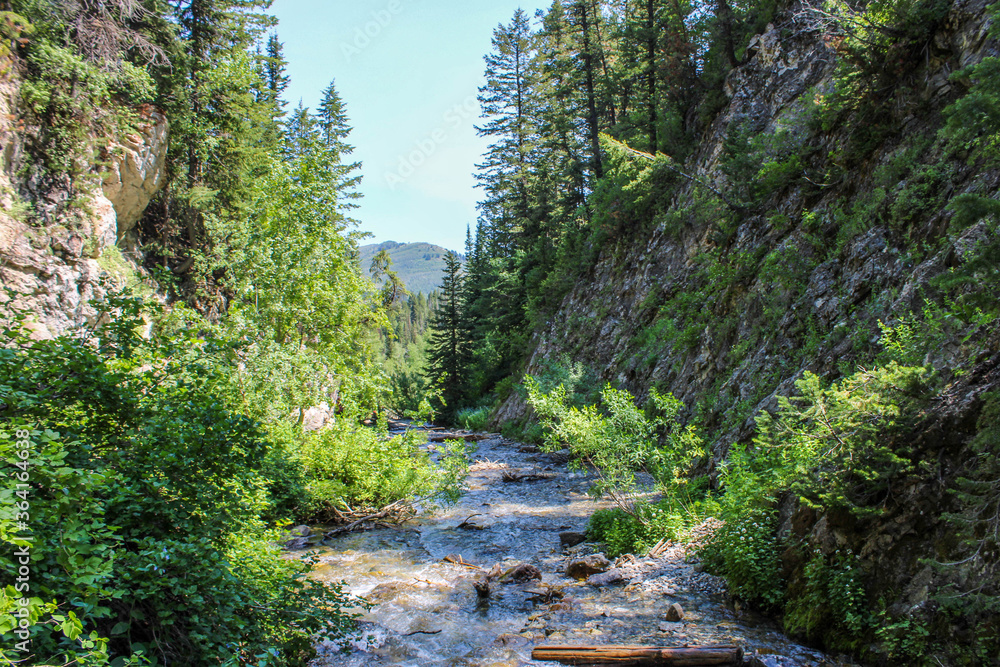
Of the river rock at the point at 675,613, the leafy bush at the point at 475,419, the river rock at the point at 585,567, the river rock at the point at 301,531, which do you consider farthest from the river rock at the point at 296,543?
the leafy bush at the point at 475,419

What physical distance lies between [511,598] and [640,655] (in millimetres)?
2592

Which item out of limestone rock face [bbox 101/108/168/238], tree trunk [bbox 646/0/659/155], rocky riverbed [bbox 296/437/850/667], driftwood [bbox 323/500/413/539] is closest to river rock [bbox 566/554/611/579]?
rocky riverbed [bbox 296/437/850/667]

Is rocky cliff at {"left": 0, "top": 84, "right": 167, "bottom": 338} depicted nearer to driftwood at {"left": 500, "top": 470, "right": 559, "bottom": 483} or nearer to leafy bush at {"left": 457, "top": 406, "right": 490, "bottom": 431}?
driftwood at {"left": 500, "top": 470, "right": 559, "bottom": 483}

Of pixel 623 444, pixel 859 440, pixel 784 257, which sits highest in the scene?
pixel 784 257

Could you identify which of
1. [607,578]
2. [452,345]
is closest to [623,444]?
[607,578]

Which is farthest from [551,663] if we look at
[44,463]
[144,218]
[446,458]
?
[144,218]

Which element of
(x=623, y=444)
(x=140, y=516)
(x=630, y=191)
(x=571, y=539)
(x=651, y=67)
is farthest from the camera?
(x=651, y=67)

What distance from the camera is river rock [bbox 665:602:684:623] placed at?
244 inches

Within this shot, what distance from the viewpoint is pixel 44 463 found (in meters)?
3.04

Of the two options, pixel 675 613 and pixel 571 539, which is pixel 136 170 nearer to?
pixel 571 539

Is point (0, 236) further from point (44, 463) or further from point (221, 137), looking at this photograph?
point (44, 463)

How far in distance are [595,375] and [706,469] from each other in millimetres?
10779

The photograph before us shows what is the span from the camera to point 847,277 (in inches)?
361

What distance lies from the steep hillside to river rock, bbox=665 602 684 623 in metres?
1.22
